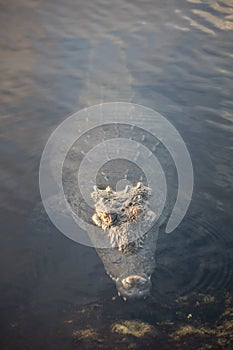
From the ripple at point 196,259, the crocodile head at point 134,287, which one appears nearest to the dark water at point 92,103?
the ripple at point 196,259

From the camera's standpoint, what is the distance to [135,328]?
3637 millimetres

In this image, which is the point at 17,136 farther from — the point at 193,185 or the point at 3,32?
the point at 3,32

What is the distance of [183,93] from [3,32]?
5973mm

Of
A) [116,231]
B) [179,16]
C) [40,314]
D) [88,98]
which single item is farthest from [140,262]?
[179,16]

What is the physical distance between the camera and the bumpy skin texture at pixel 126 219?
4.34 metres

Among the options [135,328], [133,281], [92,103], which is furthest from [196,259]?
[92,103]

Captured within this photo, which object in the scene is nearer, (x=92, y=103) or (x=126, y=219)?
(x=126, y=219)

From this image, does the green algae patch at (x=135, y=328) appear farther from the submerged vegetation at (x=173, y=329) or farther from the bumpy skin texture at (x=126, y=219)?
the bumpy skin texture at (x=126, y=219)

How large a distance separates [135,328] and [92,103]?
5202 mm

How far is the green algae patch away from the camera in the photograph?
11.7 ft

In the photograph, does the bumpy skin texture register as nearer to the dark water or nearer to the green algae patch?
the dark water

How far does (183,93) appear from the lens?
7.79 metres

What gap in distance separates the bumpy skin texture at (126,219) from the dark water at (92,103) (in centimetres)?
35

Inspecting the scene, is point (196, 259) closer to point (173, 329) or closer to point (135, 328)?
point (173, 329)
